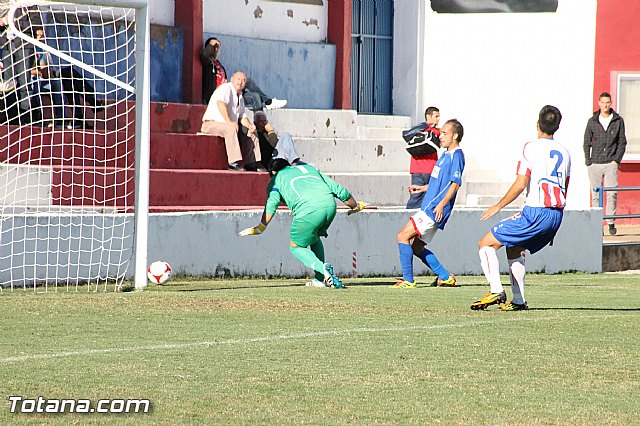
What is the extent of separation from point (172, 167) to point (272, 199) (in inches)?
211

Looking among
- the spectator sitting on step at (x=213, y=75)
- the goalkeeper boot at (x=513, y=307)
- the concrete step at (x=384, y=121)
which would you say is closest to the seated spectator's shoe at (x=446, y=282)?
the goalkeeper boot at (x=513, y=307)

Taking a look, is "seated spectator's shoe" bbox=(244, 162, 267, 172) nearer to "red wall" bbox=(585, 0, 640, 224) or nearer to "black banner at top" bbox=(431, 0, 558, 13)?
"black banner at top" bbox=(431, 0, 558, 13)

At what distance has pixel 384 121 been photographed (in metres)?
23.1

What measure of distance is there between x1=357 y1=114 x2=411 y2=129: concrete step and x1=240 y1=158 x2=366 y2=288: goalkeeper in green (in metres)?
9.64

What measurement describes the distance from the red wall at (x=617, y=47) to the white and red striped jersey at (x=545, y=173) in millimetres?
12836

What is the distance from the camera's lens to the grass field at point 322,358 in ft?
20.6

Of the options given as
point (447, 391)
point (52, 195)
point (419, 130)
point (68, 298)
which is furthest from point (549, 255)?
point (447, 391)

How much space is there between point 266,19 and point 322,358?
15.7m

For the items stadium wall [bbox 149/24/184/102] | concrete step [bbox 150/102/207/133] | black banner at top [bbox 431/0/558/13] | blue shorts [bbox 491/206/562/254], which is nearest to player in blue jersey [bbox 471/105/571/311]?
blue shorts [bbox 491/206/562/254]

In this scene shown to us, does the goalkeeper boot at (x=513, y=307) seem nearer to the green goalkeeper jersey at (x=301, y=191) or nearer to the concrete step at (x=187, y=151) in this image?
the green goalkeeper jersey at (x=301, y=191)

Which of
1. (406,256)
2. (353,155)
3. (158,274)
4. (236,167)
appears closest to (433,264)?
(406,256)

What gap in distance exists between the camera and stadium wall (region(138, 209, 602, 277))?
14742 millimetres

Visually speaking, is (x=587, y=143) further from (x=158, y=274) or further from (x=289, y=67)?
(x=158, y=274)

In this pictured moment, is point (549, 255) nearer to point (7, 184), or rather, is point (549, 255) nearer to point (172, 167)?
point (172, 167)
